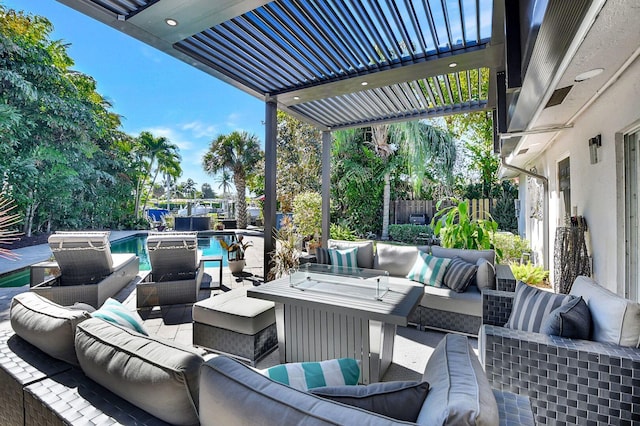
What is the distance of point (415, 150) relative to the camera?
36.7ft

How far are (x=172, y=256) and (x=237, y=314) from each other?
7.12ft

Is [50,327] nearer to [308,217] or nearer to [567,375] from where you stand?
[567,375]

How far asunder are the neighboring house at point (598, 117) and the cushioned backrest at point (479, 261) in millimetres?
983

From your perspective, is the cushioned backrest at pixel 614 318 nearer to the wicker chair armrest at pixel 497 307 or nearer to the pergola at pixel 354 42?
the wicker chair armrest at pixel 497 307

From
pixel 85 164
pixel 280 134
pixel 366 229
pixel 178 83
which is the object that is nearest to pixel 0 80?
pixel 85 164

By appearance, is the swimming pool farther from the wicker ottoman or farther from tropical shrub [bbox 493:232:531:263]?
tropical shrub [bbox 493:232:531:263]

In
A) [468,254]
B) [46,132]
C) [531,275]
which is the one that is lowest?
[531,275]

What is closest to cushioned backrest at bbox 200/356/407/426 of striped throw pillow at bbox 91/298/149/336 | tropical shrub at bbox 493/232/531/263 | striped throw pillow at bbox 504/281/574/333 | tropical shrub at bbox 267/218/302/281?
striped throw pillow at bbox 91/298/149/336

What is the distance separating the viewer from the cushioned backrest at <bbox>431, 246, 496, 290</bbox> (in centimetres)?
352

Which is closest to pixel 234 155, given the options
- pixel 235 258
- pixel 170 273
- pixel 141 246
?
pixel 141 246

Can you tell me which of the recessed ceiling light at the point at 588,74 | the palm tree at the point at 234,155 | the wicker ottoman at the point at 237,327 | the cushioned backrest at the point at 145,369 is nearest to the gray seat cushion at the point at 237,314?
the wicker ottoman at the point at 237,327

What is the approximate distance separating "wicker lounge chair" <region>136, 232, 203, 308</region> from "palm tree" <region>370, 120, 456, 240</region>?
862 cm

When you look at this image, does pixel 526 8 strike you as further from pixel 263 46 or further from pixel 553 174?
pixel 553 174

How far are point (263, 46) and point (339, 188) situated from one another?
29.9 feet
